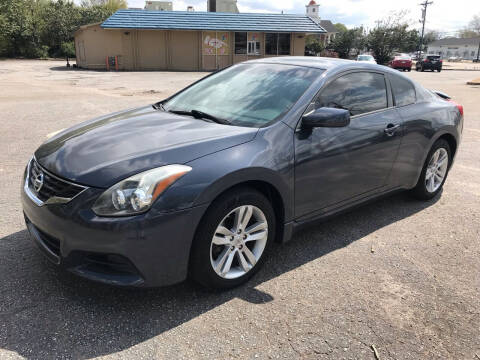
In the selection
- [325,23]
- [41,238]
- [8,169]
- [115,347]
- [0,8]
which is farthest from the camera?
[325,23]

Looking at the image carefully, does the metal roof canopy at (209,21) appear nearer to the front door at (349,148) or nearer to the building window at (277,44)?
the building window at (277,44)

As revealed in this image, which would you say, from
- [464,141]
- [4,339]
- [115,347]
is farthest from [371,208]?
[464,141]

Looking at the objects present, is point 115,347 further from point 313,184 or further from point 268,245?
point 313,184

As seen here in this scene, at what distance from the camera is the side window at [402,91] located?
4.21 metres

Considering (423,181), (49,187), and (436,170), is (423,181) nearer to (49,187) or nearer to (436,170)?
(436,170)

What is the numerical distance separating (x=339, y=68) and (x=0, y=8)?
49.2m

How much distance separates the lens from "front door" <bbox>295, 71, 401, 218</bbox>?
128 inches

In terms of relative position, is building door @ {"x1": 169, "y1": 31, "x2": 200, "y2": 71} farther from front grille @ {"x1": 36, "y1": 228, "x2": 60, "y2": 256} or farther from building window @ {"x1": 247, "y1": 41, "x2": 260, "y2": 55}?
front grille @ {"x1": 36, "y1": 228, "x2": 60, "y2": 256}

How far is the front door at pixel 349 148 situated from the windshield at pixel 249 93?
25cm

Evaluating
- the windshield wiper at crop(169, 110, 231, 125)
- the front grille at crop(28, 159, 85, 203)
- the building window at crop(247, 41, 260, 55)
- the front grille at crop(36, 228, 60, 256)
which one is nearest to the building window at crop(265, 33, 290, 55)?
the building window at crop(247, 41, 260, 55)

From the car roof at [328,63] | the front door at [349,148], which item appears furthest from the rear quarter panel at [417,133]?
the car roof at [328,63]

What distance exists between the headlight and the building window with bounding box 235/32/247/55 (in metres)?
31.8

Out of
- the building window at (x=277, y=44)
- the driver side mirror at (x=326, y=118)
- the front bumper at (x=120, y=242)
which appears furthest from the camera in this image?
the building window at (x=277, y=44)

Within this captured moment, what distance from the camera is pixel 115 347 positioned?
2.39 metres
